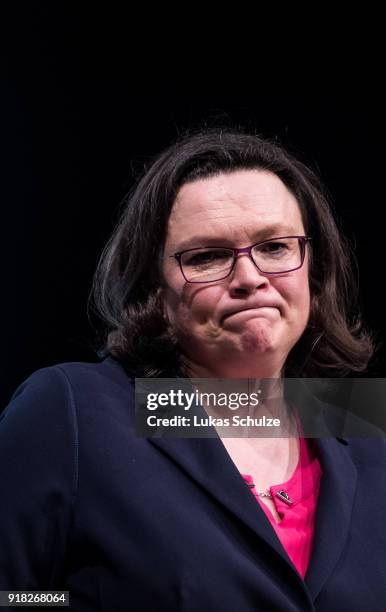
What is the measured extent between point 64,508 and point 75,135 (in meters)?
1.08

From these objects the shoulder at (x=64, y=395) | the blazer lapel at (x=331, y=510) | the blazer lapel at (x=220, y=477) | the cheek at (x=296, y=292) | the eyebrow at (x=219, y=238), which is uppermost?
the eyebrow at (x=219, y=238)

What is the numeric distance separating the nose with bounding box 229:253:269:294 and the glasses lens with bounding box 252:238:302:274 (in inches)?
0.7

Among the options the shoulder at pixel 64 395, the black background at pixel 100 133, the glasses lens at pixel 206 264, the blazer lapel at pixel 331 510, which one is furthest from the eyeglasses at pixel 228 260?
the black background at pixel 100 133

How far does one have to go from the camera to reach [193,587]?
38.4 inches

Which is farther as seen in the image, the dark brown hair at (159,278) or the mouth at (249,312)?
the dark brown hair at (159,278)

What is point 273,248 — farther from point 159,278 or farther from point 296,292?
point 159,278

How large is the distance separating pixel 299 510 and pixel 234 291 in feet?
1.14

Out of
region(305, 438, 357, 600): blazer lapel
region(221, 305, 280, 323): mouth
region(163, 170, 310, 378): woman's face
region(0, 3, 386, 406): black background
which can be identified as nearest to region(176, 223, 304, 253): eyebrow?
region(163, 170, 310, 378): woman's face

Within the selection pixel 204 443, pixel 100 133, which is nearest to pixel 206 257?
pixel 204 443

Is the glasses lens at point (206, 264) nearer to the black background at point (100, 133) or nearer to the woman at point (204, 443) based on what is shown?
the woman at point (204, 443)

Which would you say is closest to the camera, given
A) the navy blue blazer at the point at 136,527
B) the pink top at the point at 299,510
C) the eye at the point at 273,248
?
the navy blue blazer at the point at 136,527

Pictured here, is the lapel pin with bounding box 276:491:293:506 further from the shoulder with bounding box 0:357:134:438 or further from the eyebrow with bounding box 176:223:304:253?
the eyebrow with bounding box 176:223:304:253

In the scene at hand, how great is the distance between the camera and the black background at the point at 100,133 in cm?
176

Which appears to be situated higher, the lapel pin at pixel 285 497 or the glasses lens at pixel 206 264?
the glasses lens at pixel 206 264
